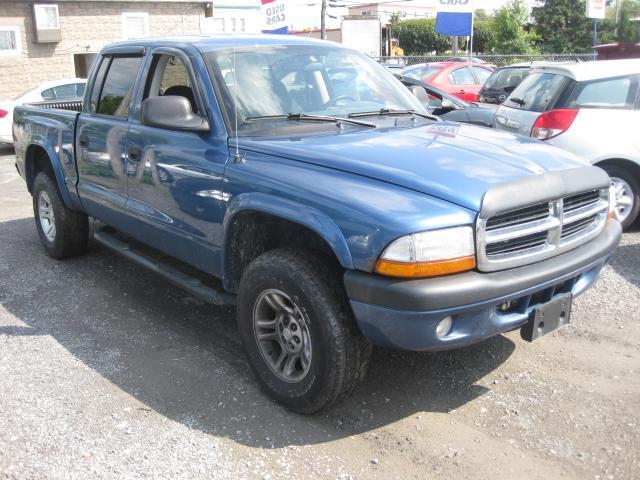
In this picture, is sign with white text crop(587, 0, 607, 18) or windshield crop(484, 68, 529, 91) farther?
sign with white text crop(587, 0, 607, 18)

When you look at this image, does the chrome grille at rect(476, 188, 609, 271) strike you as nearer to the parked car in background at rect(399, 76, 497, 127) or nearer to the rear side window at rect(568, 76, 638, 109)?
the rear side window at rect(568, 76, 638, 109)

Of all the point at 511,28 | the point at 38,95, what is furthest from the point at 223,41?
the point at 511,28

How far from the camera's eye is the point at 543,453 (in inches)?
124

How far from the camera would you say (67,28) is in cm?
1981

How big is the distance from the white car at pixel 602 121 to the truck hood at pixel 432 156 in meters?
2.75

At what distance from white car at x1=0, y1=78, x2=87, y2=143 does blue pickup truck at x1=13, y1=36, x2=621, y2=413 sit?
9.03 metres

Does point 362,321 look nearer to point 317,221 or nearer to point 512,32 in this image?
point 317,221

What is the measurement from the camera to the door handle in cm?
448

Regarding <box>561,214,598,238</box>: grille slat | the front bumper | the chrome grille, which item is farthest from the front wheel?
<box>561,214,598,238</box>: grille slat

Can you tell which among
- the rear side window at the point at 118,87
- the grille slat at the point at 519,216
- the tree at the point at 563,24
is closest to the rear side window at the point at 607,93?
the grille slat at the point at 519,216

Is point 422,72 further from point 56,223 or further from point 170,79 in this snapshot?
point 170,79

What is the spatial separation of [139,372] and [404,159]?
203 centimetres

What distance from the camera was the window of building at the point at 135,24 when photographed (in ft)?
68.1

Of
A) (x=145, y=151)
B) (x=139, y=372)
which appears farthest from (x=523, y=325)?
(x=145, y=151)
